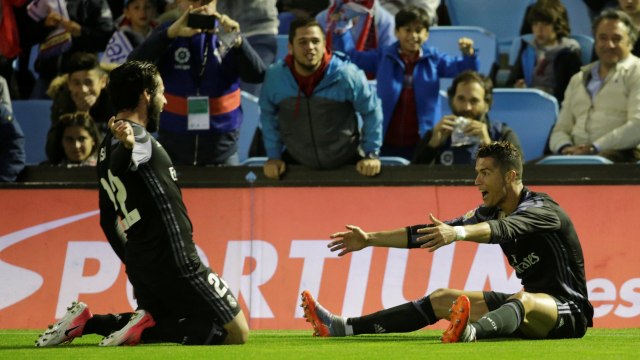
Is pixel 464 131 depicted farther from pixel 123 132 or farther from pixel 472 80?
pixel 123 132

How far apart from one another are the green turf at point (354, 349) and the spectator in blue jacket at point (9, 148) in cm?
250

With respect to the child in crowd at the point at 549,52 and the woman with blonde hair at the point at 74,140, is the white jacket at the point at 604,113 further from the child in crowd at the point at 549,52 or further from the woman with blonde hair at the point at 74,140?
the woman with blonde hair at the point at 74,140

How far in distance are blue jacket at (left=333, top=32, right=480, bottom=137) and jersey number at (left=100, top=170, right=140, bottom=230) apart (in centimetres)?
400

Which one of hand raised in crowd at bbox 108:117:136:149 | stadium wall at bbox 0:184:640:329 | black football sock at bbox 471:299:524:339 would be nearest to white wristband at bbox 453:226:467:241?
black football sock at bbox 471:299:524:339

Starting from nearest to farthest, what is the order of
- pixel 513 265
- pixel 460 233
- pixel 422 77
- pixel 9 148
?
pixel 460 233 → pixel 513 265 → pixel 9 148 → pixel 422 77

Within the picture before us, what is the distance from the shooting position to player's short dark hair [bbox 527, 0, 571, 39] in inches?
472

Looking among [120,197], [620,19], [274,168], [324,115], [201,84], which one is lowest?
[274,168]

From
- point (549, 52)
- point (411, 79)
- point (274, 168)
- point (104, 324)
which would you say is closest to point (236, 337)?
point (104, 324)

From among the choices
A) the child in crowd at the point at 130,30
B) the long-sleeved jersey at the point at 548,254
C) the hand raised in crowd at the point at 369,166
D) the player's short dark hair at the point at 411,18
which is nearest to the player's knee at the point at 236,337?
the long-sleeved jersey at the point at 548,254

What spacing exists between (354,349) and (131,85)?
214 centimetres

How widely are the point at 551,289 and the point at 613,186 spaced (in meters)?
2.59

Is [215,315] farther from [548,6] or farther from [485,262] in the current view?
[548,6]

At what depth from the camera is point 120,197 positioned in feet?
25.0

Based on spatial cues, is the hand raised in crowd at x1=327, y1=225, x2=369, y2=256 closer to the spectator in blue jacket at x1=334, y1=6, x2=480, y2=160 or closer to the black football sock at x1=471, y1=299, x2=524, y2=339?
the black football sock at x1=471, y1=299, x2=524, y2=339
